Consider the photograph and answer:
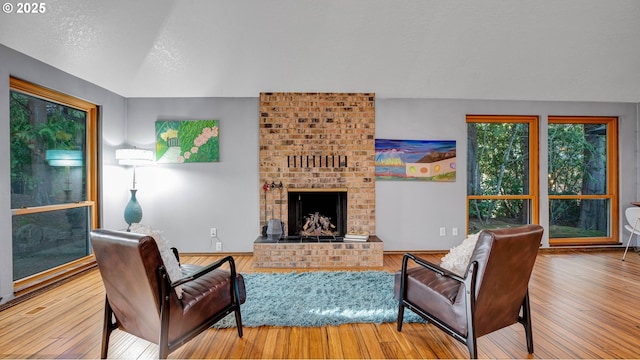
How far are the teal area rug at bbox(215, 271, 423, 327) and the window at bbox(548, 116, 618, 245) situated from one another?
344cm

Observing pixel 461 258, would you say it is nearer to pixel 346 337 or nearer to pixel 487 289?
pixel 487 289

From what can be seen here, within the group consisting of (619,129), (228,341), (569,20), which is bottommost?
(228,341)

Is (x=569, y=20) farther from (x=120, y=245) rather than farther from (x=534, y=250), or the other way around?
(x=120, y=245)

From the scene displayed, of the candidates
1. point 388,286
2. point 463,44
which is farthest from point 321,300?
point 463,44

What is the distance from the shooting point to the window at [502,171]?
4.72m

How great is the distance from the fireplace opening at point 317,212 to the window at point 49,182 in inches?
105

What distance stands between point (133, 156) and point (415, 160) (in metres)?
4.01

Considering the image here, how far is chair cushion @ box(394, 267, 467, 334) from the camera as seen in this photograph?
1.84 meters

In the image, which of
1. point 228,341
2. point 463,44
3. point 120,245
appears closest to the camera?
point 120,245

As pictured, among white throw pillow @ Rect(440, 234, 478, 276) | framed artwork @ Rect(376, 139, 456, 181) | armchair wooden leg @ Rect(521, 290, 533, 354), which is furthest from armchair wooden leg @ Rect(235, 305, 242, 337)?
framed artwork @ Rect(376, 139, 456, 181)

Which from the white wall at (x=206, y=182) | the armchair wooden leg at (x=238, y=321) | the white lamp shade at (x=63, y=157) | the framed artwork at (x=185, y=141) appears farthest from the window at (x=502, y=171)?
the white lamp shade at (x=63, y=157)

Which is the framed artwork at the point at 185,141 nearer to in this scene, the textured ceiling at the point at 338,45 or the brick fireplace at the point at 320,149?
the textured ceiling at the point at 338,45

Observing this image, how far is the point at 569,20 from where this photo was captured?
3.10 metres

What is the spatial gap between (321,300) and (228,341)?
937 millimetres
